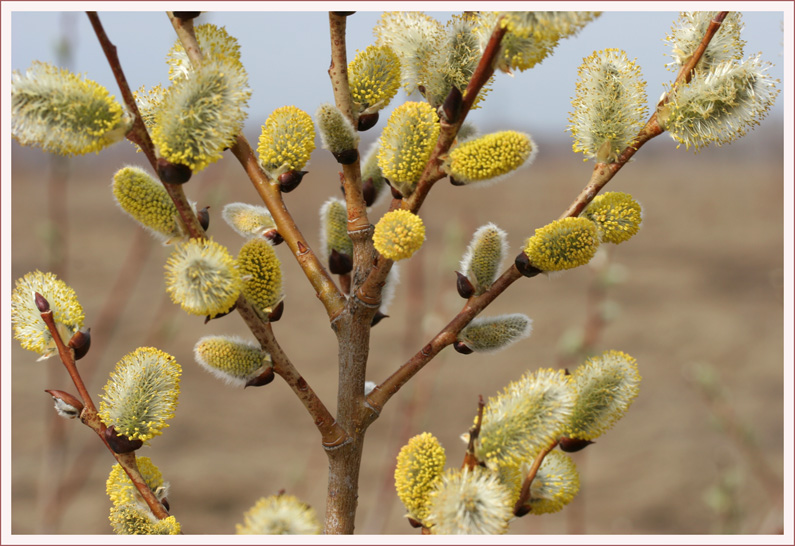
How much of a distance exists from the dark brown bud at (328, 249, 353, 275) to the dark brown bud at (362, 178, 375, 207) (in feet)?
0.27

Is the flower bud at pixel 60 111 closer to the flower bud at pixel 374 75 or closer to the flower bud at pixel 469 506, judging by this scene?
the flower bud at pixel 374 75

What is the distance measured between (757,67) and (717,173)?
22.3m

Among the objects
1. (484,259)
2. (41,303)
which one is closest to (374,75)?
(484,259)

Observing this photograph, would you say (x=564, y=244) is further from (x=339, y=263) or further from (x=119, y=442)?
(x=119, y=442)

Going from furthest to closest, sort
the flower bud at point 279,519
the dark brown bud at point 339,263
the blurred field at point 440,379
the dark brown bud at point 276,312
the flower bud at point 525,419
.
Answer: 1. the blurred field at point 440,379
2. the dark brown bud at point 339,263
3. the dark brown bud at point 276,312
4. the flower bud at point 525,419
5. the flower bud at point 279,519

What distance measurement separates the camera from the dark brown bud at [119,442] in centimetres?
80

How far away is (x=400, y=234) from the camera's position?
74cm

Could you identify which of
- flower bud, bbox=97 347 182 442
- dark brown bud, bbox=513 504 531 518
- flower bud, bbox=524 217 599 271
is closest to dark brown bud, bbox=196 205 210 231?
flower bud, bbox=97 347 182 442

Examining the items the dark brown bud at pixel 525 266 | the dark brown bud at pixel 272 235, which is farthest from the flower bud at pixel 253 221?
the dark brown bud at pixel 525 266

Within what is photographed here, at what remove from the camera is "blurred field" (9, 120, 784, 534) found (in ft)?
10.2

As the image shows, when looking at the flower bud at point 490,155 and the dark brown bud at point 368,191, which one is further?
the dark brown bud at point 368,191

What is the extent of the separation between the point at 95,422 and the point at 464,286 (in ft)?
1.59

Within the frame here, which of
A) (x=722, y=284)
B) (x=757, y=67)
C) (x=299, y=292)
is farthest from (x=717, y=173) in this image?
(x=757, y=67)

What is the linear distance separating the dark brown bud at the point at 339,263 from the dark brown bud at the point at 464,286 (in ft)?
0.51
